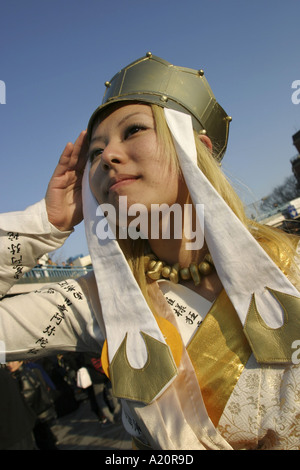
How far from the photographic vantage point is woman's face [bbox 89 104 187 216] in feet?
4.57

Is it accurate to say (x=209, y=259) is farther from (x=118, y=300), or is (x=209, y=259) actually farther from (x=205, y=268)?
(x=118, y=300)

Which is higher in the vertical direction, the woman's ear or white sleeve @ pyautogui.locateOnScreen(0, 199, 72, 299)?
the woman's ear

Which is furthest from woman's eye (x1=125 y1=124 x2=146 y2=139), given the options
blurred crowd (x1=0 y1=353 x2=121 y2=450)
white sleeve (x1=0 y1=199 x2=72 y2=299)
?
blurred crowd (x1=0 y1=353 x2=121 y2=450)

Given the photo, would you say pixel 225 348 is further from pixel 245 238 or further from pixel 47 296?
pixel 47 296

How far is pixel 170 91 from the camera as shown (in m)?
1.61

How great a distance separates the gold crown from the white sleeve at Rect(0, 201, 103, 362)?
603 mm

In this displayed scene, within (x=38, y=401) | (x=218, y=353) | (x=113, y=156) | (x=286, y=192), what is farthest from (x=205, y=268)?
(x=286, y=192)

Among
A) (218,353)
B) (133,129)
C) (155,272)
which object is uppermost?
(133,129)

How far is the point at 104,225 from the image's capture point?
1634mm

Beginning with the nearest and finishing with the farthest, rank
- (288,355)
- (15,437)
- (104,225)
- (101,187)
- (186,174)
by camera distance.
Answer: (288,355), (186,174), (101,187), (104,225), (15,437)

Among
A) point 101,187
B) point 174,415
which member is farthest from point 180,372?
point 101,187

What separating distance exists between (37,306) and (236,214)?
1.00 metres

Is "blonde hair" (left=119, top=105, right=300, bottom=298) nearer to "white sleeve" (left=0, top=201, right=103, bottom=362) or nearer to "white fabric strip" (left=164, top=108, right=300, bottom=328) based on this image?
"white fabric strip" (left=164, top=108, right=300, bottom=328)
